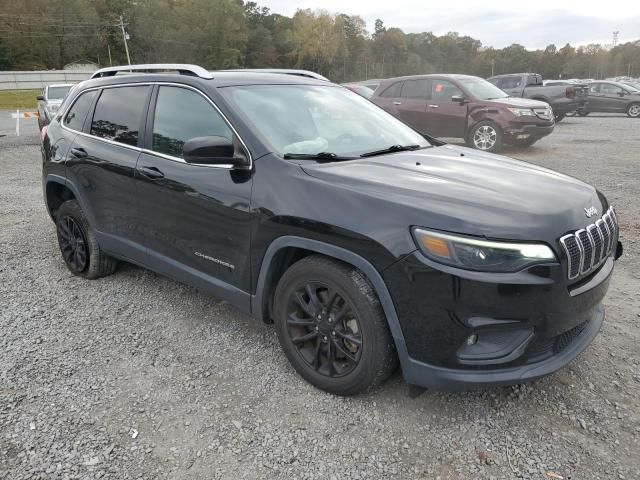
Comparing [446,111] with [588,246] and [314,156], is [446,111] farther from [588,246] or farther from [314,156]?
[588,246]

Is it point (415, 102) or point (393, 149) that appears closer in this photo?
point (393, 149)

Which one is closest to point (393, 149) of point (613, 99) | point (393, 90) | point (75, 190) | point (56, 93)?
point (75, 190)

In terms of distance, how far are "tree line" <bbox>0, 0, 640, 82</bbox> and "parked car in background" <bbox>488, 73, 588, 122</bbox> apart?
70237mm

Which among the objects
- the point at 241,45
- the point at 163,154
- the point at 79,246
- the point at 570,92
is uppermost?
the point at 241,45

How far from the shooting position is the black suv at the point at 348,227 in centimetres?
229

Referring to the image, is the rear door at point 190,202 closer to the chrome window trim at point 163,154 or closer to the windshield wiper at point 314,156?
the chrome window trim at point 163,154

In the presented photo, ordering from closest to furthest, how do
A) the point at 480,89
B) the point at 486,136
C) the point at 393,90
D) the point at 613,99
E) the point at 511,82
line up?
the point at 486,136 → the point at 480,89 → the point at 393,90 → the point at 511,82 → the point at 613,99

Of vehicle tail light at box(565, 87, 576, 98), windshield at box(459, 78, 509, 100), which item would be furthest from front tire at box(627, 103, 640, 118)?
windshield at box(459, 78, 509, 100)

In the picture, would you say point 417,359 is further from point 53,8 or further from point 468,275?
point 53,8

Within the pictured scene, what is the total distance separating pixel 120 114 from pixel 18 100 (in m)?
43.0

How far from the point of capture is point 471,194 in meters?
2.47

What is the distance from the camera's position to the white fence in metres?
48.3

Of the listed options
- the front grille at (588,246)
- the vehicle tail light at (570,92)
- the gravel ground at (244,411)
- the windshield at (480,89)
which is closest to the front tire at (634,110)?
the vehicle tail light at (570,92)

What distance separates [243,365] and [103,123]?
7.55ft
